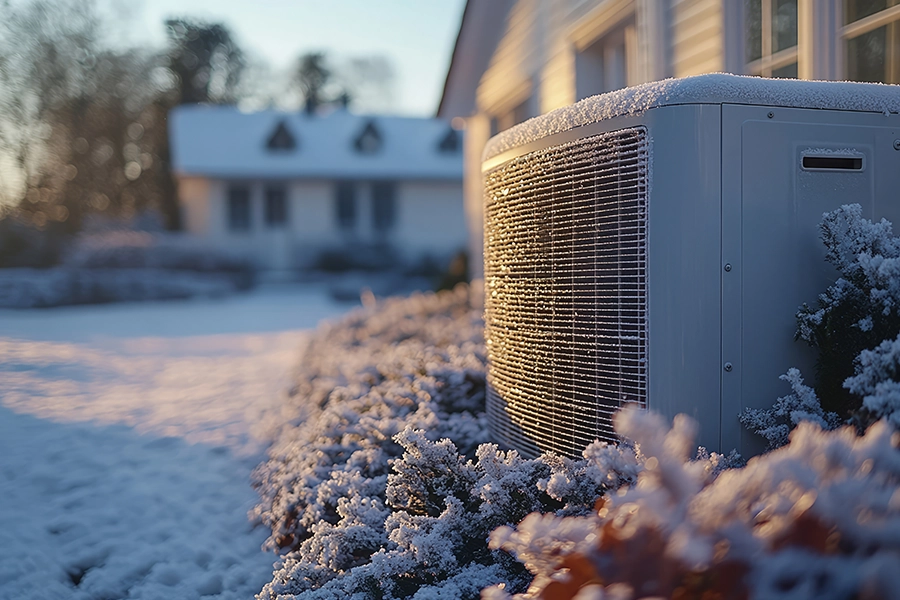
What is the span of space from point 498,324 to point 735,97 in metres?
1.17

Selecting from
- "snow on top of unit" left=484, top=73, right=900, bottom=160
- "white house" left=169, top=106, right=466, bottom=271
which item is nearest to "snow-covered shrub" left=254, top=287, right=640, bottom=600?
"snow on top of unit" left=484, top=73, right=900, bottom=160

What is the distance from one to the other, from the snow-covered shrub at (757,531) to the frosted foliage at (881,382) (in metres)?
0.42

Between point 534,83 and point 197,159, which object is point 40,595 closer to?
point 534,83

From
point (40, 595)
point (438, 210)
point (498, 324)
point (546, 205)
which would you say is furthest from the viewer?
point (438, 210)

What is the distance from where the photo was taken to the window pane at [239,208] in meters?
20.5

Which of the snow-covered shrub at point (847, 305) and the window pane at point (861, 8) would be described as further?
the window pane at point (861, 8)

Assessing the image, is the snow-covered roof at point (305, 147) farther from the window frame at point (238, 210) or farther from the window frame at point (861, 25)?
the window frame at point (861, 25)

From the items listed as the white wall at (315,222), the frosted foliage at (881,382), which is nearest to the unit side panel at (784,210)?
the frosted foliage at (881,382)

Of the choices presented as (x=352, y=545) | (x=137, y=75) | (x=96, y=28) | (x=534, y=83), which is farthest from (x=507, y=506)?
(x=137, y=75)

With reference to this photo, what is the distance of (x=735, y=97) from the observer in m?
1.91

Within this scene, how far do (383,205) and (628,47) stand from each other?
55.8ft

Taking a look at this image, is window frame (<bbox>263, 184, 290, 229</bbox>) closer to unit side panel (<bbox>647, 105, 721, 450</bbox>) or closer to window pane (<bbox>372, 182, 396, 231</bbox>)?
window pane (<bbox>372, 182, 396, 231</bbox>)

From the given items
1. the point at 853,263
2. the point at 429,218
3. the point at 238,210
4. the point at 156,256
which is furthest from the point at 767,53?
the point at 238,210

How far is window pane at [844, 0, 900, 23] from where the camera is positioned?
10.1ft
